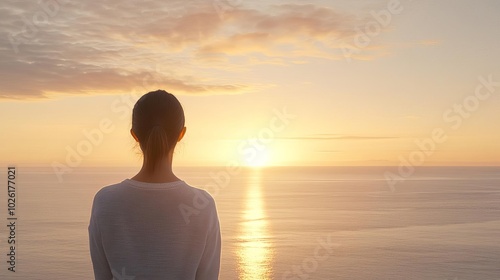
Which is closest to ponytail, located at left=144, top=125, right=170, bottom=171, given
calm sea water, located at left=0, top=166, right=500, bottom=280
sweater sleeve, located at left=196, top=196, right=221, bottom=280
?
sweater sleeve, located at left=196, top=196, right=221, bottom=280

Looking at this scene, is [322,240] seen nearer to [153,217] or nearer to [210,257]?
[210,257]

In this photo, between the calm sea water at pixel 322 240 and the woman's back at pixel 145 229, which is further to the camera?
the calm sea water at pixel 322 240

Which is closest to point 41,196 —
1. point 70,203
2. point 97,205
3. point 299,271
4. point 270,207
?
point 70,203

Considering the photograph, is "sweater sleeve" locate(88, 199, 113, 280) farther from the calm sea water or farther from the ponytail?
the calm sea water

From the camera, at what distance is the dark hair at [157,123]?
2223mm

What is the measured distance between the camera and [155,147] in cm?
222

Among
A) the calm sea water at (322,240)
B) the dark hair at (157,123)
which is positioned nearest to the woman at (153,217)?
the dark hair at (157,123)

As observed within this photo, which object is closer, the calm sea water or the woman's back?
the woman's back

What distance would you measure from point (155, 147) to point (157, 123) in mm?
104

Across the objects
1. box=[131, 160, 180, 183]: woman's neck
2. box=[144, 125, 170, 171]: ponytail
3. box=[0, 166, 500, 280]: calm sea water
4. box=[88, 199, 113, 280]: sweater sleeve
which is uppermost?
box=[144, 125, 170, 171]: ponytail

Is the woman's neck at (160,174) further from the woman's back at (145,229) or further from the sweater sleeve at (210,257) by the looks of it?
the sweater sleeve at (210,257)

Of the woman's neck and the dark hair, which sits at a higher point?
the dark hair

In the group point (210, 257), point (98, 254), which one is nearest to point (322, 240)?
point (210, 257)

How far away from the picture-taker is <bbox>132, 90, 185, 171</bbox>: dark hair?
2223 millimetres
